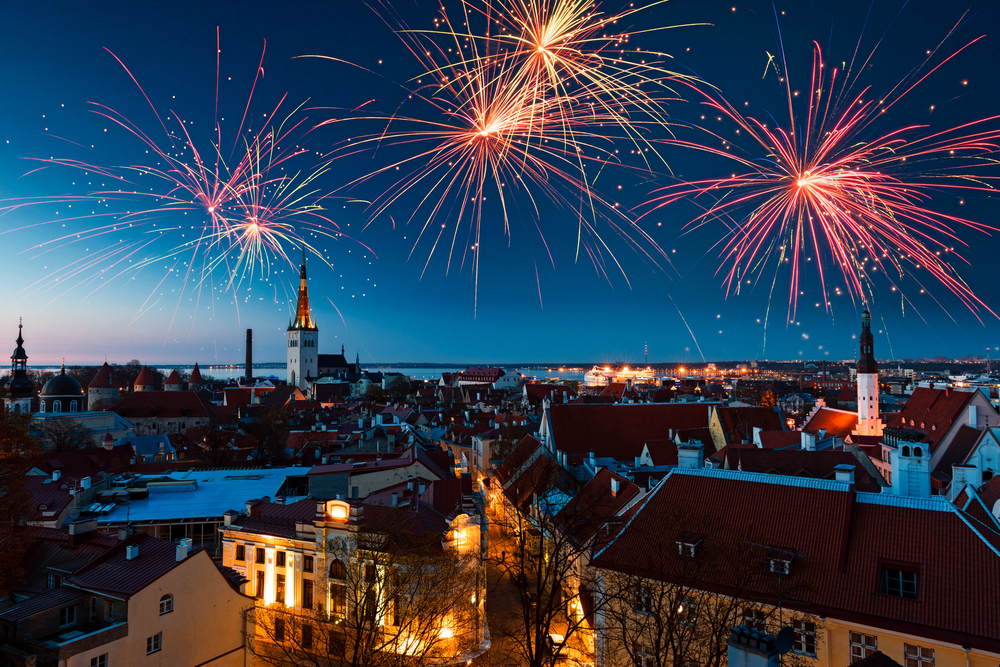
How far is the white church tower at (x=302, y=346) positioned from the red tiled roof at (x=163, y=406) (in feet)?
201

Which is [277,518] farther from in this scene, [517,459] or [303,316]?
[303,316]

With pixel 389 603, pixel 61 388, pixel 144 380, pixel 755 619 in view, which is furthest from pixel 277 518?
pixel 144 380

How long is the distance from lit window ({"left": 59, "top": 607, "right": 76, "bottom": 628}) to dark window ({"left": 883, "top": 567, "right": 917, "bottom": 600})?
21930mm

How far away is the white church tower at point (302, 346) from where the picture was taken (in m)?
141

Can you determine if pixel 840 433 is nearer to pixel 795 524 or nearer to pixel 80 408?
pixel 795 524

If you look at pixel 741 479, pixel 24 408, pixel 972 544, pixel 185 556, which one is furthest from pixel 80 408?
pixel 972 544

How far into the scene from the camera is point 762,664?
9.86 metres

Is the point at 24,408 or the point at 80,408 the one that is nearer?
the point at 24,408

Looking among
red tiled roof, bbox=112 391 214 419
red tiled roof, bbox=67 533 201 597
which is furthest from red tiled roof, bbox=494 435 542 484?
red tiled roof, bbox=112 391 214 419

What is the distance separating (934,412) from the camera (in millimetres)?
43094

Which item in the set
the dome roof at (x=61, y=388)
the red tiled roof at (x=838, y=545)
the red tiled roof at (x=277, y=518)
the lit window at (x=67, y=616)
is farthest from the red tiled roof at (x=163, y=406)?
the red tiled roof at (x=838, y=545)

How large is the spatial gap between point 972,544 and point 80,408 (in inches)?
3332

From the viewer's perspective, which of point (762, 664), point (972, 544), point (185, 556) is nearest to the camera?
point (762, 664)

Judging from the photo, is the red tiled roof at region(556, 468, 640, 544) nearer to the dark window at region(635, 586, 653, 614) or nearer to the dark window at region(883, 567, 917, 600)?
the dark window at region(635, 586, 653, 614)
